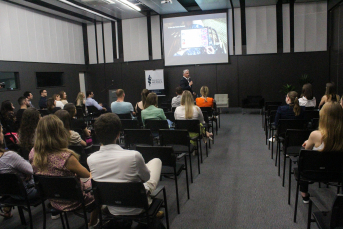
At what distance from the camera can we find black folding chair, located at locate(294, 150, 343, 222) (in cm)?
254

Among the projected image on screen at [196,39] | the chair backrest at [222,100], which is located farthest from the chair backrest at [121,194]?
the projected image on screen at [196,39]

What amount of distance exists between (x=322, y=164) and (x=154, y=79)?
31.9ft

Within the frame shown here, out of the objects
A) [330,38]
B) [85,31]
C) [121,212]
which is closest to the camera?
[121,212]

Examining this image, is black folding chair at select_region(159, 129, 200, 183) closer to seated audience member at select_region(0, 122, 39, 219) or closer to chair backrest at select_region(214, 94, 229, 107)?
seated audience member at select_region(0, 122, 39, 219)

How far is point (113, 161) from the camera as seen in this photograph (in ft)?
6.57

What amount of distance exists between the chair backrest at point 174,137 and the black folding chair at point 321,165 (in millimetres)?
1536

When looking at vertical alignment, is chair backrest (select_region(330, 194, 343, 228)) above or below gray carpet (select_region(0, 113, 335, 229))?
above

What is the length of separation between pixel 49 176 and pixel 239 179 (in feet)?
8.78

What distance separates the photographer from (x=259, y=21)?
34.8 feet

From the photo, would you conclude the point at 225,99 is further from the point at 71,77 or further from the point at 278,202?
the point at 278,202

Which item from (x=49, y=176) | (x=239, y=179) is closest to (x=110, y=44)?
(x=239, y=179)

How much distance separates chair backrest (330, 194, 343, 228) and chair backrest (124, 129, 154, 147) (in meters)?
2.56

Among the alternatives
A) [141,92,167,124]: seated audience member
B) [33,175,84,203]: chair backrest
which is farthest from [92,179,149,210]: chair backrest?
[141,92,167,124]: seated audience member

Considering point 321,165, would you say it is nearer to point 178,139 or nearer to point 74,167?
point 178,139
